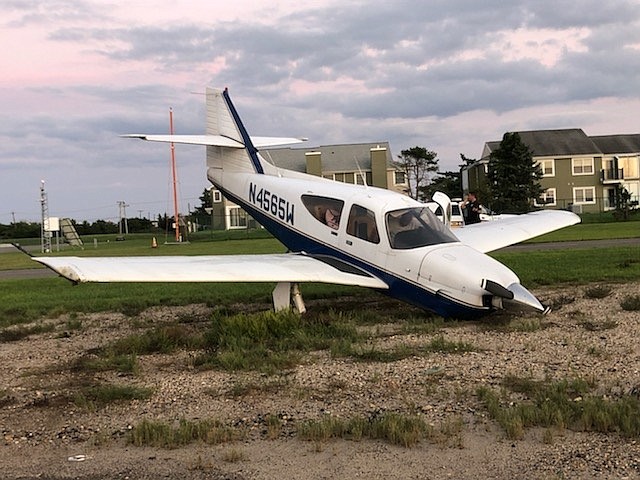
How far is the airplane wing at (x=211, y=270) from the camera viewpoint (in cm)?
904

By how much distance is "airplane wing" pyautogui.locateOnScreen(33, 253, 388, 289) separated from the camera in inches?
356

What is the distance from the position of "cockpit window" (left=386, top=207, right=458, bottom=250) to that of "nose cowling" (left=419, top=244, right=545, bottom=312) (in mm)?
410

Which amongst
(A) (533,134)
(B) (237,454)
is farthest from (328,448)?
(A) (533,134)

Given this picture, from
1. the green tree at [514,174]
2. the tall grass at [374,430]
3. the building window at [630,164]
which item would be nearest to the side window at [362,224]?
the tall grass at [374,430]

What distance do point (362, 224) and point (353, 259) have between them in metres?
0.62

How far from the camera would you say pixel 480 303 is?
29.2 feet

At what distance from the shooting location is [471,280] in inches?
353

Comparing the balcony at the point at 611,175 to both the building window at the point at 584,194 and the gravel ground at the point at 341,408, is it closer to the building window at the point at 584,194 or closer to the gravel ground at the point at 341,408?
the building window at the point at 584,194

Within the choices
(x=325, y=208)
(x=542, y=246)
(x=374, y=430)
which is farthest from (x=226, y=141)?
(x=542, y=246)

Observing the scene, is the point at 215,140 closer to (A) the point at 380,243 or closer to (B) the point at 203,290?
(B) the point at 203,290

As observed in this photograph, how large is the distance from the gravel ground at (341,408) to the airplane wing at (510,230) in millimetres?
3866

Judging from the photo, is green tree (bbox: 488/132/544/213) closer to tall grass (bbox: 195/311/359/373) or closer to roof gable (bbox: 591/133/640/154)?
roof gable (bbox: 591/133/640/154)

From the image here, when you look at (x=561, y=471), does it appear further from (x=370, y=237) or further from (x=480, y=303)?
(x=370, y=237)

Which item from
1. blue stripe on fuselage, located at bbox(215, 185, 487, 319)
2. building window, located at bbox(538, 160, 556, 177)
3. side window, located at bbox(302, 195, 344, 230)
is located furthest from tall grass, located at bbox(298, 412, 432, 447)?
building window, located at bbox(538, 160, 556, 177)
